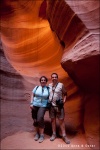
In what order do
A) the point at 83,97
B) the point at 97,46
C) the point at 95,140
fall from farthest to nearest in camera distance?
1. the point at 83,97
2. the point at 95,140
3. the point at 97,46

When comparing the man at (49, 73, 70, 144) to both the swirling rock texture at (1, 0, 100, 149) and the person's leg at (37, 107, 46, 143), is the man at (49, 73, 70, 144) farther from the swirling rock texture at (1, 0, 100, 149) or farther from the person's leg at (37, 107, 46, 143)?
the swirling rock texture at (1, 0, 100, 149)

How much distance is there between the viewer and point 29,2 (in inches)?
349

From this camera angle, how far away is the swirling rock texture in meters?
4.53

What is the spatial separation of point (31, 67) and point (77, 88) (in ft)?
5.39

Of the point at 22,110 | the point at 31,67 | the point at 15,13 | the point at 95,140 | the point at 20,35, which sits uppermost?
the point at 15,13

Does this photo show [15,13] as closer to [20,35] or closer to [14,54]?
[20,35]

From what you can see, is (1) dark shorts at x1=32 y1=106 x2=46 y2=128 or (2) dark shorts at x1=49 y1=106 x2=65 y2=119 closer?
(1) dark shorts at x1=32 y1=106 x2=46 y2=128

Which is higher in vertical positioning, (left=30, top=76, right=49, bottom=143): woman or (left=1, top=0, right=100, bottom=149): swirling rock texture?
(left=1, top=0, right=100, bottom=149): swirling rock texture

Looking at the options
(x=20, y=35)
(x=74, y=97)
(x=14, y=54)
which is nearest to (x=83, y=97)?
(x=74, y=97)

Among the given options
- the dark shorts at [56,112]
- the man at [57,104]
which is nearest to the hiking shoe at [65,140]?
the man at [57,104]

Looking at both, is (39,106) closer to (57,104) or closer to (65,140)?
(57,104)

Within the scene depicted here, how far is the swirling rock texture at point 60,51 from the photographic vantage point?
4.53 m

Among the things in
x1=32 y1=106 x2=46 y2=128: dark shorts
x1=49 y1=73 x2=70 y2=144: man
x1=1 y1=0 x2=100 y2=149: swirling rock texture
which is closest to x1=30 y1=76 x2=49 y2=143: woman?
x1=32 y1=106 x2=46 y2=128: dark shorts

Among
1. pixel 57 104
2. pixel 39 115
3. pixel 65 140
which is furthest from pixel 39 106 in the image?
pixel 65 140
